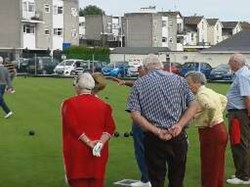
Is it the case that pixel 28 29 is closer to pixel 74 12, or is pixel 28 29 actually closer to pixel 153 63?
pixel 74 12

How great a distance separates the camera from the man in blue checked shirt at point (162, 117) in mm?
7379

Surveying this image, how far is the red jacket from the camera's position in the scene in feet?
23.2

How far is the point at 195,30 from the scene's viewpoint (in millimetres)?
132125

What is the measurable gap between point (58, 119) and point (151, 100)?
12907 millimetres

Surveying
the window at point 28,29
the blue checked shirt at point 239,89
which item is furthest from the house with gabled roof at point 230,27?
the blue checked shirt at point 239,89

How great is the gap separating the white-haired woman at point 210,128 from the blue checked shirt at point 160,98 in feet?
4.74

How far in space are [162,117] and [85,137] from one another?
94cm

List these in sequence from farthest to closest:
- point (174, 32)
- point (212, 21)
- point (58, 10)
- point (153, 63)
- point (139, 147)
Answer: point (212, 21), point (174, 32), point (58, 10), point (139, 147), point (153, 63)

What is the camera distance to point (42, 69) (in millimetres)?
58594

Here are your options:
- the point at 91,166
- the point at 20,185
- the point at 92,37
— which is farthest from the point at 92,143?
the point at 92,37

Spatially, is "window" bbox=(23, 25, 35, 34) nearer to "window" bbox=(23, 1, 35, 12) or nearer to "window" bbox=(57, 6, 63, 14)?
"window" bbox=(23, 1, 35, 12)

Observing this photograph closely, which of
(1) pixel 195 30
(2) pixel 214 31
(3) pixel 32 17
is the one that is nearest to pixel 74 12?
(3) pixel 32 17

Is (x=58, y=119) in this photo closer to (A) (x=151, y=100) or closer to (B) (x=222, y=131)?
(B) (x=222, y=131)

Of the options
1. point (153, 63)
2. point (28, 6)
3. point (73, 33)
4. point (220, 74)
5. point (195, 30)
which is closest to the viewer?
point (153, 63)
